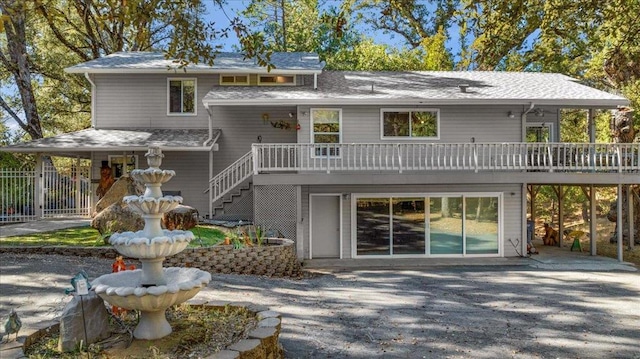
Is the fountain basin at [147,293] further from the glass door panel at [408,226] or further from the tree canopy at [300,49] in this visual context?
the tree canopy at [300,49]

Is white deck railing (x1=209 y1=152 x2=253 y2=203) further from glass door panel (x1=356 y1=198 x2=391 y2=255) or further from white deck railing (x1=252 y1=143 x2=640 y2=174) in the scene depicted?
glass door panel (x1=356 y1=198 x2=391 y2=255)

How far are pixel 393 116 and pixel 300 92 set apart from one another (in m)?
3.38

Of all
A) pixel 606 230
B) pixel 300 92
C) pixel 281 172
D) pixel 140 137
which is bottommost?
pixel 606 230

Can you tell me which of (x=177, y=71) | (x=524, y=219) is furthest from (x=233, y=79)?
(x=524, y=219)

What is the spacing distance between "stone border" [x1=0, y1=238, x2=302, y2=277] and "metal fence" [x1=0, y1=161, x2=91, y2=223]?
5.75 m

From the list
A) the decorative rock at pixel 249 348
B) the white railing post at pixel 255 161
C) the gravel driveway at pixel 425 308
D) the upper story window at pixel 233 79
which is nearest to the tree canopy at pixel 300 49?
the upper story window at pixel 233 79

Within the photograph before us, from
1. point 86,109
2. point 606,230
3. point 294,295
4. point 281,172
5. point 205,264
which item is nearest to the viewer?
point 294,295

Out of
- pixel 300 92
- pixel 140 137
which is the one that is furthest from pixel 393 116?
pixel 140 137

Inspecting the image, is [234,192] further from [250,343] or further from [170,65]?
[250,343]

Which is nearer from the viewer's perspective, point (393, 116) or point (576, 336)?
point (576, 336)

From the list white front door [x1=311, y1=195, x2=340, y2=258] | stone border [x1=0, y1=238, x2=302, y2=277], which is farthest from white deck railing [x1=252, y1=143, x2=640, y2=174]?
stone border [x1=0, y1=238, x2=302, y2=277]

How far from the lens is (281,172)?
14945mm

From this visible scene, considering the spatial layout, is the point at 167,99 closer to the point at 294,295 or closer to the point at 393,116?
the point at 393,116

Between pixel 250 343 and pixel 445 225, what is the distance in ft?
37.4
